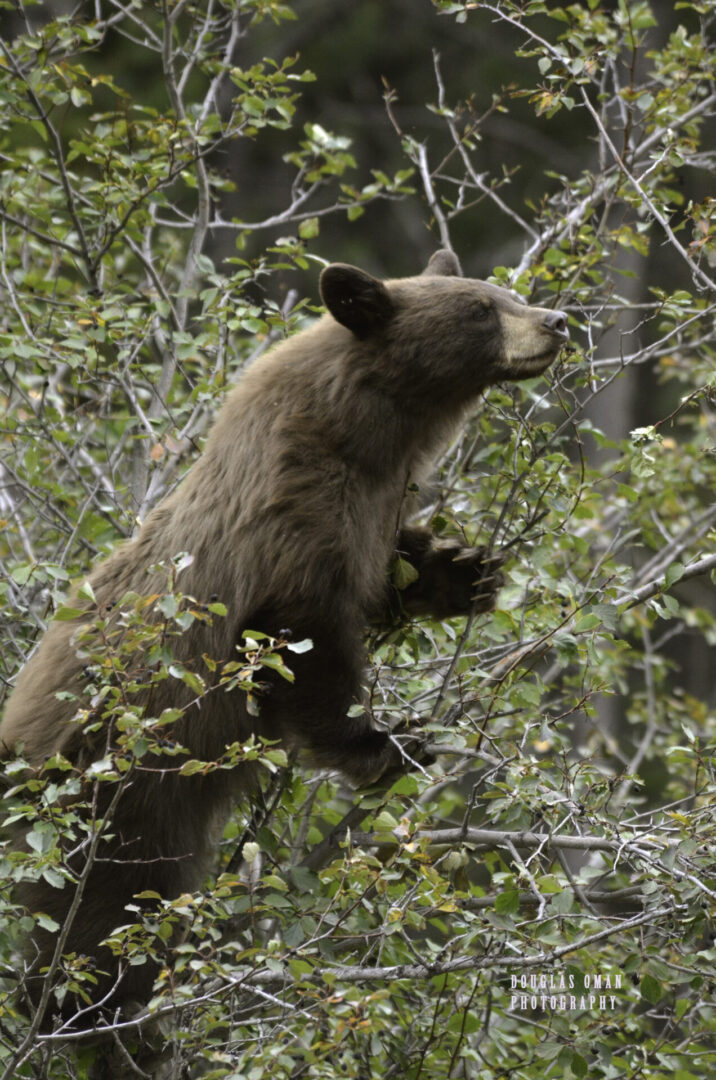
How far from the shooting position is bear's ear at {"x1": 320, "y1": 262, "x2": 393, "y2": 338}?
11.6 feet

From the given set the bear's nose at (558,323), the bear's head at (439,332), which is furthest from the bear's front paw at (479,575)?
the bear's nose at (558,323)

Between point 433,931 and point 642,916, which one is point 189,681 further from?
point 433,931

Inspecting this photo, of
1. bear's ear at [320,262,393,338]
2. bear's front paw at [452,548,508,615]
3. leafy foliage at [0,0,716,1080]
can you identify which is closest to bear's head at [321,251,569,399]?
bear's ear at [320,262,393,338]

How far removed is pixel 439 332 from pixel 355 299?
9.9 inches

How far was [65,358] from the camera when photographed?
13.7 ft

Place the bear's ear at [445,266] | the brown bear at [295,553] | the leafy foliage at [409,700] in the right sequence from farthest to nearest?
the bear's ear at [445,266] < the brown bear at [295,553] < the leafy foliage at [409,700]

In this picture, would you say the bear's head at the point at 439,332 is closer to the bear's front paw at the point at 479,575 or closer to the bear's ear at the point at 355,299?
the bear's ear at the point at 355,299

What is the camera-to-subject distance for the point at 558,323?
351cm

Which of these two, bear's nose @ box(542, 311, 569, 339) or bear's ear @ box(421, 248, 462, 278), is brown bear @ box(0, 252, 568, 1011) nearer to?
bear's nose @ box(542, 311, 569, 339)

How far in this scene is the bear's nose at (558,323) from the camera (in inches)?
138

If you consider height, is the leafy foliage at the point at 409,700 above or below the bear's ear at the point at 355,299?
below

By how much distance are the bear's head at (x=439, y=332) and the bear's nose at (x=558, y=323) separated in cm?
4

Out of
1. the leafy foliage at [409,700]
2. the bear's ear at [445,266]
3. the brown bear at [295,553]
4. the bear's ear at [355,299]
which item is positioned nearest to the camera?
the leafy foliage at [409,700]

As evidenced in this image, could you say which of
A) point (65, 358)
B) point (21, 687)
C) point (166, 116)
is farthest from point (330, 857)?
point (166, 116)
